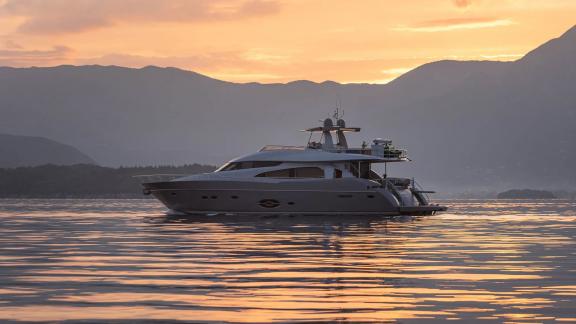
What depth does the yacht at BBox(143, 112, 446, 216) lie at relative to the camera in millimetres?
76562

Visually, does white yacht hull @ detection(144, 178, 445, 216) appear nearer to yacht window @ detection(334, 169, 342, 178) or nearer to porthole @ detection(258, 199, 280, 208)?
porthole @ detection(258, 199, 280, 208)

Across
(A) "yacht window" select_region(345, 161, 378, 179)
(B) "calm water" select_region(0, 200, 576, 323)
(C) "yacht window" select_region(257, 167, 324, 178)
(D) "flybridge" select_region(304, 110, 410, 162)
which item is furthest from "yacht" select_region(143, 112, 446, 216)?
(B) "calm water" select_region(0, 200, 576, 323)

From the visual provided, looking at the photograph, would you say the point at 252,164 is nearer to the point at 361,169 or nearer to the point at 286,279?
the point at 361,169

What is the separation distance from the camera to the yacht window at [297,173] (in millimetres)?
77000

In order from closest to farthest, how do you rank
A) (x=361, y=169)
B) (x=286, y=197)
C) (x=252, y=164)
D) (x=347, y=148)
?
(x=286, y=197)
(x=252, y=164)
(x=361, y=169)
(x=347, y=148)

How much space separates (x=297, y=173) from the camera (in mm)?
77750

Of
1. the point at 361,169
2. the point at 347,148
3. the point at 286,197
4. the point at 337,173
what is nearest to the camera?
the point at 286,197

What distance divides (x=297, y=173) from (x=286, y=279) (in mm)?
51227

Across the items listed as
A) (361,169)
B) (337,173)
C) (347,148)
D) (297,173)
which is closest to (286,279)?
A: (297,173)

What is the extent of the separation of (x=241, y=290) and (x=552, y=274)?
8453mm

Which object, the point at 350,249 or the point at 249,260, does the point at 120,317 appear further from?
the point at 350,249

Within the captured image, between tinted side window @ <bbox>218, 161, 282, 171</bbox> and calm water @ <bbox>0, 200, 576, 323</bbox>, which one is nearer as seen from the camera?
calm water @ <bbox>0, 200, 576, 323</bbox>

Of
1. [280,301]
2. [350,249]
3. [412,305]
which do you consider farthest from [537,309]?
[350,249]

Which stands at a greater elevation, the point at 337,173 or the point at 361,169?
the point at 361,169
